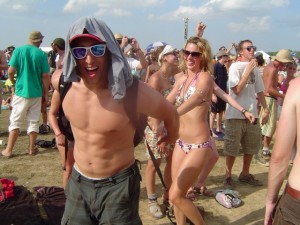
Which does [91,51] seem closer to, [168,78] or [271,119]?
[168,78]

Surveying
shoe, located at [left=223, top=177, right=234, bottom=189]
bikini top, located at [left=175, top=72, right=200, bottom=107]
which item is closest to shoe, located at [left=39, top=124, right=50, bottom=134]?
shoe, located at [left=223, top=177, right=234, bottom=189]

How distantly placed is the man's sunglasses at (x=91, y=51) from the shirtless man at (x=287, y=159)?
1.10 m

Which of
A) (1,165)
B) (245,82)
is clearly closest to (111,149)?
(245,82)

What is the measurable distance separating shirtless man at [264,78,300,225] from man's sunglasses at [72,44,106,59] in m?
1.10

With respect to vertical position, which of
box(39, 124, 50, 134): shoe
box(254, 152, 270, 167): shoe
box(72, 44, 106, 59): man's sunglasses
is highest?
box(72, 44, 106, 59): man's sunglasses

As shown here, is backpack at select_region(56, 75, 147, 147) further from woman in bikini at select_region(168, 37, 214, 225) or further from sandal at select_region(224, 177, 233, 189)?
sandal at select_region(224, 177, 233, 189)

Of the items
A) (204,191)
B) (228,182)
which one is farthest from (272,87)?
(204,191)

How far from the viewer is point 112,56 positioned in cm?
209

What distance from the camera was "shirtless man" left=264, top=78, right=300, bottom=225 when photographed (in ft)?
6.40

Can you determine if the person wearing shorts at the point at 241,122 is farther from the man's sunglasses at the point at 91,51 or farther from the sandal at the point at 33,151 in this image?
the sandal at the point at 33,151

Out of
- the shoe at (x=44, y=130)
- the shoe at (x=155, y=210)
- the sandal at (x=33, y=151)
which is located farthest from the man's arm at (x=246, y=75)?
the shoe at (x=44, y=130)

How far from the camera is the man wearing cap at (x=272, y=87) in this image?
5.82 metres

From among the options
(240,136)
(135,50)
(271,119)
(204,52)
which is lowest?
(271,119)

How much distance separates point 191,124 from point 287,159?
1386mm
